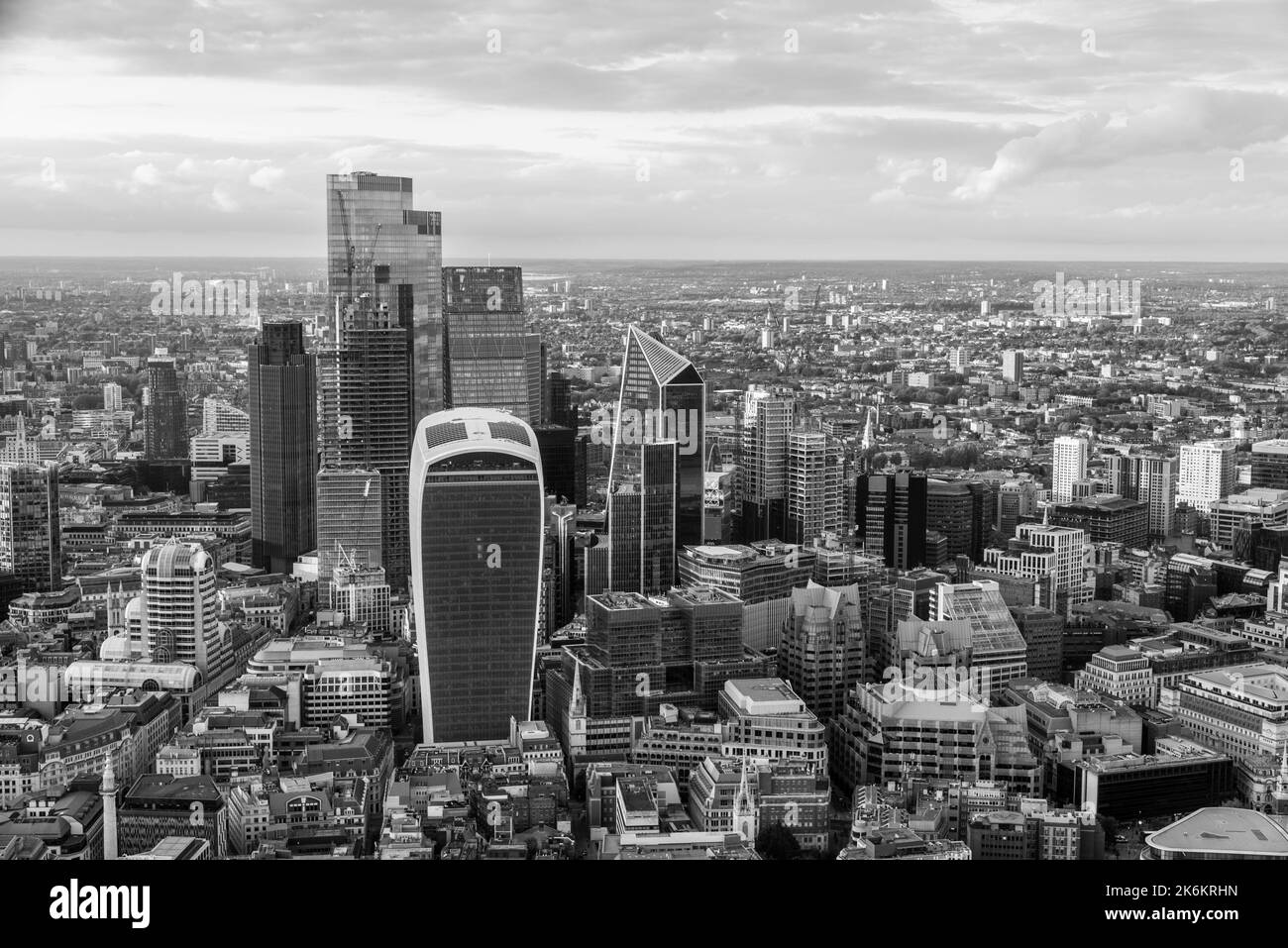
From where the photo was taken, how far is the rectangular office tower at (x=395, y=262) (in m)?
13.9

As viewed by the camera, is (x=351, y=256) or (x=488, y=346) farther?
(x=351, y=256)

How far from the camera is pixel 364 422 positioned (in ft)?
45.5

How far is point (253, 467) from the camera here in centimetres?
1405

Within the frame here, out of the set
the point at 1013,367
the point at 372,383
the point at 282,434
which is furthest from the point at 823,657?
the point at 282,434

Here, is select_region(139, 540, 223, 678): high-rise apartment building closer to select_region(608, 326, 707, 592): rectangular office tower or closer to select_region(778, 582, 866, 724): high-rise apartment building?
select_region(608, 326, 707, 592): rectangular office tower

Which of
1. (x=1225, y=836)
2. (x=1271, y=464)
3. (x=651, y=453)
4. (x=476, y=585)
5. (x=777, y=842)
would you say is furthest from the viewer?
(x=1271, y=464)

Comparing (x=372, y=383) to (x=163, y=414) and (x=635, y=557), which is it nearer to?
(x=163, y=414)

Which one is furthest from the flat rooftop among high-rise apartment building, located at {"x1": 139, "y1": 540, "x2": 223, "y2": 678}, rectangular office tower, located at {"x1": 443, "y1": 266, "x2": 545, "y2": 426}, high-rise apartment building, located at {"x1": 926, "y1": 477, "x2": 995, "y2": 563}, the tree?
rectangular office tower, located at {"x1": 443, "y1": 266, "x2": 545, "y2": 426}

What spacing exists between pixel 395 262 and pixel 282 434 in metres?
1.95

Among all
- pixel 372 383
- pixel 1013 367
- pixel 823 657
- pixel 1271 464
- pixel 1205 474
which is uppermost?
pixel 1013 367

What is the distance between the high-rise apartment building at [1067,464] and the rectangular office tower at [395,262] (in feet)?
18.6

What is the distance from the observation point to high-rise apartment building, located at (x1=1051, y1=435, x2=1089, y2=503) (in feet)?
44.9
